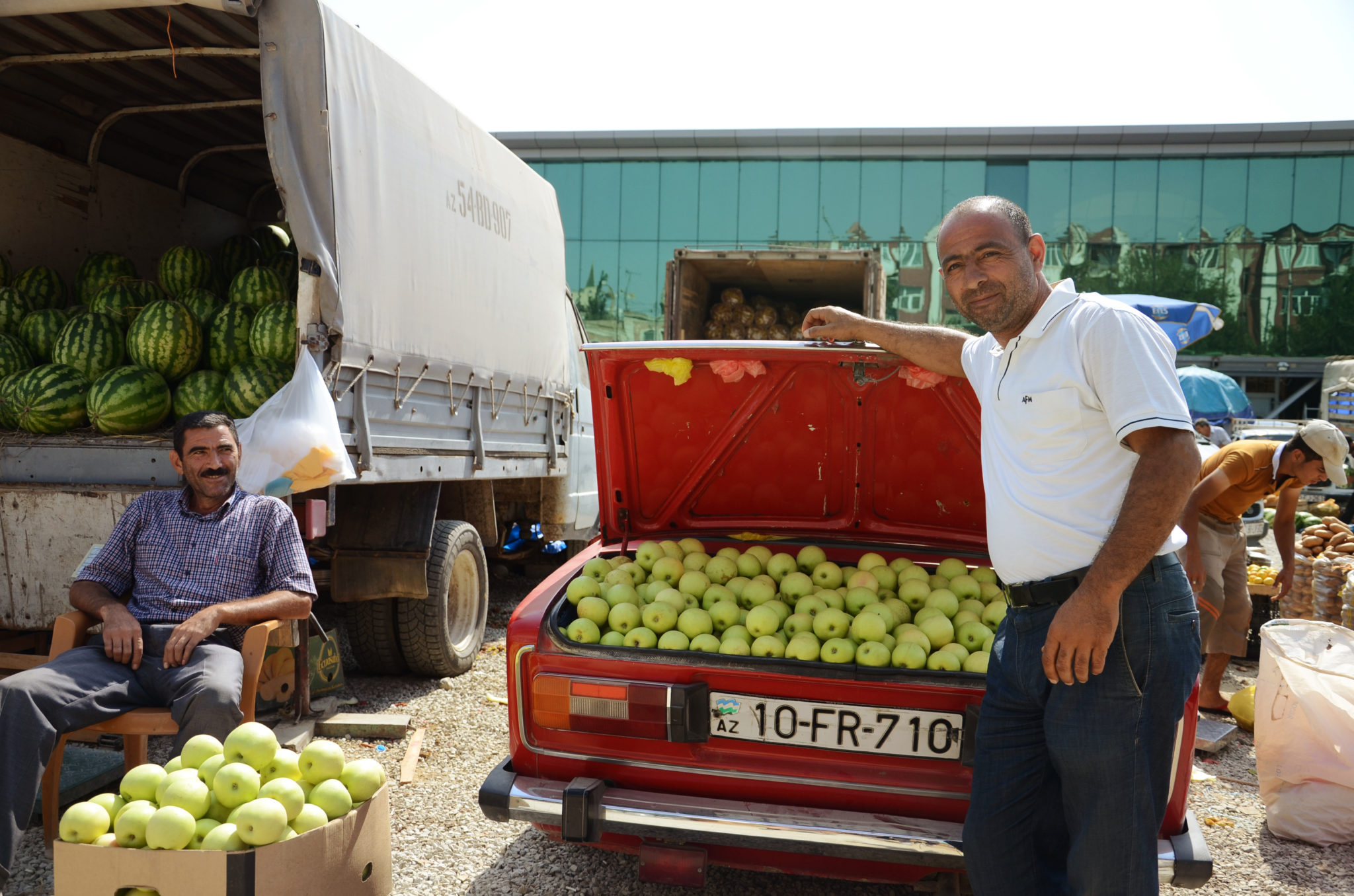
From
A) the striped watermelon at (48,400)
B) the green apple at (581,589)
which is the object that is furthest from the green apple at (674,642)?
the striped watermelon at (48,400)

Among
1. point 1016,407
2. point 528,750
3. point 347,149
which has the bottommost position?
point 528,750

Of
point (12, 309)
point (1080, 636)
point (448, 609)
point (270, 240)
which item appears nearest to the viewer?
point (1080, 636)

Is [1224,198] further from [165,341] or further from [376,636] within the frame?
[165,341]

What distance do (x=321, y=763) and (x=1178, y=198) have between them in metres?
28.5

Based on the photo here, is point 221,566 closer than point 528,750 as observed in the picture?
No

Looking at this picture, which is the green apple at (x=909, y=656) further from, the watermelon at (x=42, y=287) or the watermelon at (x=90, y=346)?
the watermelon at (x=42, y=287)

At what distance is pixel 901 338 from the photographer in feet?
9.41

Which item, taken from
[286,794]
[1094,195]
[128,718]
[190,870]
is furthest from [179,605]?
[1094,195]

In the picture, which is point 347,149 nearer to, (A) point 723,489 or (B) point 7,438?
(B) point 7,438

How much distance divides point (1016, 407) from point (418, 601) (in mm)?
4158

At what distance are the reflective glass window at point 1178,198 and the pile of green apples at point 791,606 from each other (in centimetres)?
2596

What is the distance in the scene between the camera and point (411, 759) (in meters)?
4.27

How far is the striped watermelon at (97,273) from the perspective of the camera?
5.18 metres

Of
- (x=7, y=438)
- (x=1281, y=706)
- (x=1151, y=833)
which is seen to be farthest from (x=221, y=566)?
(x=1281, y=706)
